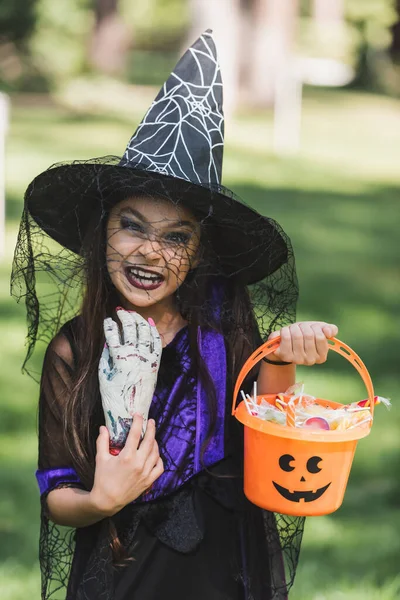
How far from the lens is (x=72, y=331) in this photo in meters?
2.64

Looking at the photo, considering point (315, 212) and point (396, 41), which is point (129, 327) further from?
point (396, 41)

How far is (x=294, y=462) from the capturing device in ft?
7.76

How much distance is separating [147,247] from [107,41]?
2390 cm

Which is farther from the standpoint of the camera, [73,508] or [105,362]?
[73,508]

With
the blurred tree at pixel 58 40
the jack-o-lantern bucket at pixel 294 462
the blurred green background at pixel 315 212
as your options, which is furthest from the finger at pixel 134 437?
the blurred tree at pixel 58 40

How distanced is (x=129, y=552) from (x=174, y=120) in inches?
42.0

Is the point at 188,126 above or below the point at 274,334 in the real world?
above

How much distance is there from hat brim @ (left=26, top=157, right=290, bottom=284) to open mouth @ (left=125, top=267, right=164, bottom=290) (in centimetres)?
18

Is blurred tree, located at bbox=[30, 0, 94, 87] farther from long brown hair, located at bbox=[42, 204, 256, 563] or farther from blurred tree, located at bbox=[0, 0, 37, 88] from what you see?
long brown hair, located at bbox=[42, 204, 256, 563]

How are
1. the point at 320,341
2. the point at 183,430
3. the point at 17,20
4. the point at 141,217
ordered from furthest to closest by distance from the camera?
the point at 17,20 < the point at 183,430 < the point at 141,217 < the point at 320,341

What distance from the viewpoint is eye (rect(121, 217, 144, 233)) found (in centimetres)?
251

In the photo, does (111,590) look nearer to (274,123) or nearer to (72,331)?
(72,331)

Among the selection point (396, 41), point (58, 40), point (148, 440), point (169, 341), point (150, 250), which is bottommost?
point (396, 41)

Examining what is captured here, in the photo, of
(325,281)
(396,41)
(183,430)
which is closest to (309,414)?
(183,430)
